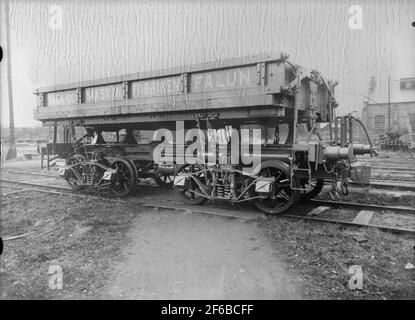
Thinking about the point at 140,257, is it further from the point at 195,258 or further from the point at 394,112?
the point at 394,112

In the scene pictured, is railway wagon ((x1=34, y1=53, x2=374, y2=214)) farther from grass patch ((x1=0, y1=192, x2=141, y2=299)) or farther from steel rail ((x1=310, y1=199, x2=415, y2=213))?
grass patch ((x1=0, y1=192, x2=141, y2=299))

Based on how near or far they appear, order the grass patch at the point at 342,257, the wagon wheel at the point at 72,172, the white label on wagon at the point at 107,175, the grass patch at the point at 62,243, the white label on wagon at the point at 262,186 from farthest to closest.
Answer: the wagon wheel at the point at 72,172 < the white label on wagon at the point at 107,175 < the white label on wagon at the point at 262,186 < the grass patch at the point at 62,243 < the grass patch at the point at 342,257

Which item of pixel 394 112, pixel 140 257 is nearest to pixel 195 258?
pixel 140 257

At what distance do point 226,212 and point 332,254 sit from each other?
2416 millimetres

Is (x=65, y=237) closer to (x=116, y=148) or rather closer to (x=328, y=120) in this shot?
(x=116, y=148)

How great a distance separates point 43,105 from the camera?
8.80m

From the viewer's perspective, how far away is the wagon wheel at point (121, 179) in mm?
7820

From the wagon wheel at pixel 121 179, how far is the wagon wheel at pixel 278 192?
3.36 m

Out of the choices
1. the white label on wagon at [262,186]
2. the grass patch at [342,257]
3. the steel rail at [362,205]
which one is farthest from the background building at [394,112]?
the grass patch at [342,257]

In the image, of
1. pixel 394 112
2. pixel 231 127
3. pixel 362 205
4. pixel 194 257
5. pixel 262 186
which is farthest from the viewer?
pixel 394 112

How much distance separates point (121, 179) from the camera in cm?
805

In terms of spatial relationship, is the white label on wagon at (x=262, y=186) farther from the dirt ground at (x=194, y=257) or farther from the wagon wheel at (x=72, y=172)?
the wagon wheel at (x=72, y=172)

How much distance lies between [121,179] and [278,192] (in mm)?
4032
